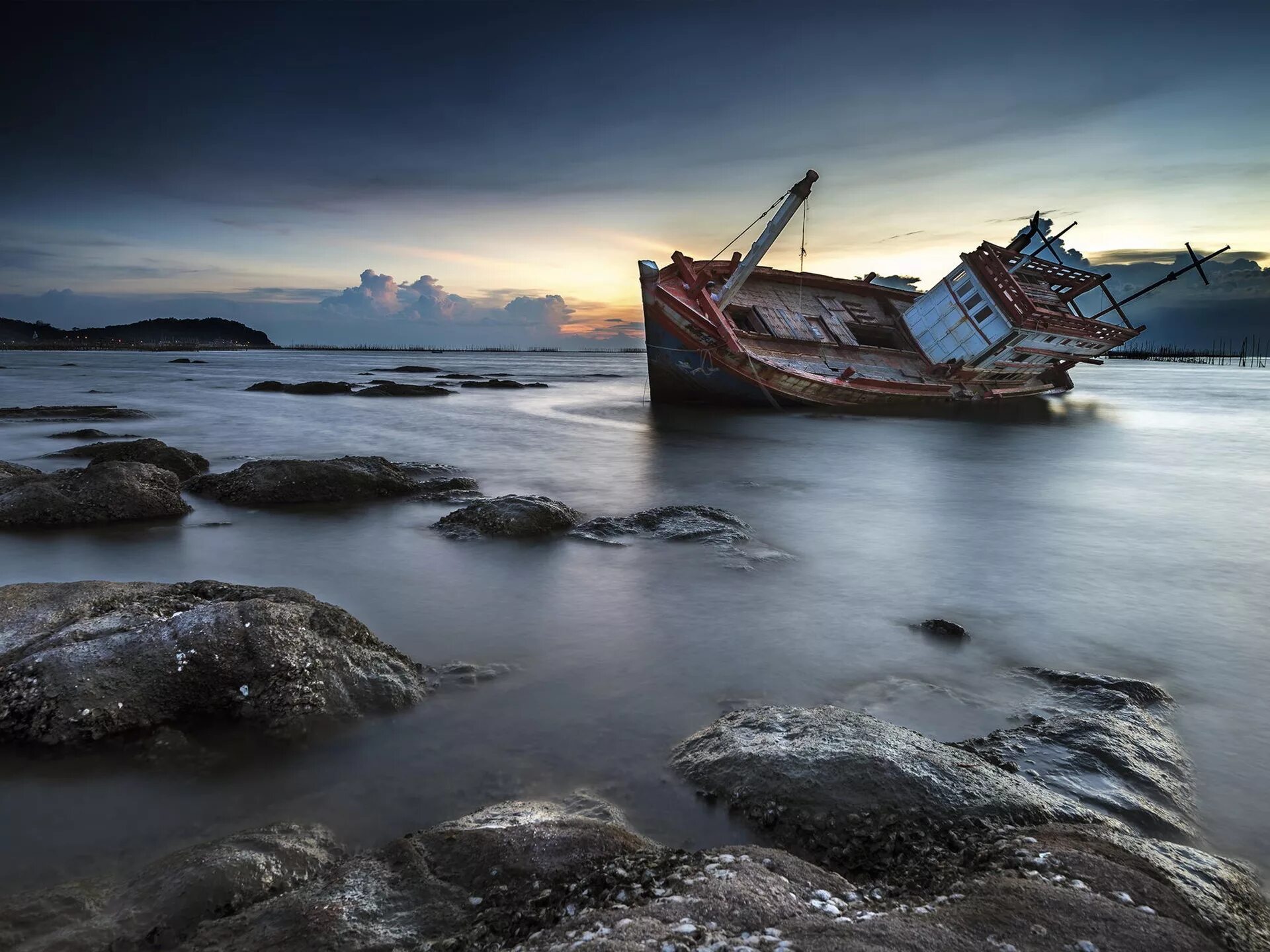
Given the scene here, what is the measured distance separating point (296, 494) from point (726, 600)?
6441 millimetres

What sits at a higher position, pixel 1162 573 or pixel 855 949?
pixel 855 949

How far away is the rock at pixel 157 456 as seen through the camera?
11.1 meters

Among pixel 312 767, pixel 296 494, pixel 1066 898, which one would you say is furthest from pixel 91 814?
pixel 296 494

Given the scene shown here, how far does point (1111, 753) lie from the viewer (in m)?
4.09

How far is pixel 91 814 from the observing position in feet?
10.9

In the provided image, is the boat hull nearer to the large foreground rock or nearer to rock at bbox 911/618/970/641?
rock at bbox 911/618/970/641

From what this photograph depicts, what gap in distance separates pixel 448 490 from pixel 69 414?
54.4 ft

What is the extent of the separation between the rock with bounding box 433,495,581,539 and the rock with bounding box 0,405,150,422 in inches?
682

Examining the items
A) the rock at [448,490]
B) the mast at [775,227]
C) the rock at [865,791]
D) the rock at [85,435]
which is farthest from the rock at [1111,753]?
the mast at [775,227]

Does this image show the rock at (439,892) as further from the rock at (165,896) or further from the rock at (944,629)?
the rock at (944,629)

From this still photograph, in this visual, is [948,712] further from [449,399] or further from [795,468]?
[449,399]

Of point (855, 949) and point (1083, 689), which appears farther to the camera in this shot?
point (1083, 689)

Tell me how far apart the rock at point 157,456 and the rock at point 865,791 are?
10.2m

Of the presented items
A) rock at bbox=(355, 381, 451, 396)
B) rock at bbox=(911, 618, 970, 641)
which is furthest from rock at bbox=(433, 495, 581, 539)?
rock at bbox=(355, 381, 451, 396)
